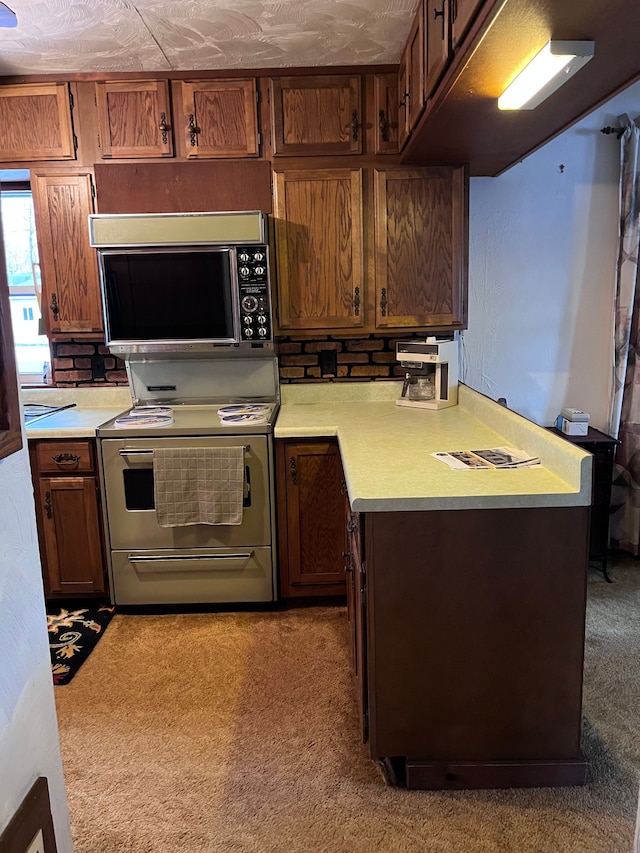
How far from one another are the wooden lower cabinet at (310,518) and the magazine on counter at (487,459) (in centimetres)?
75

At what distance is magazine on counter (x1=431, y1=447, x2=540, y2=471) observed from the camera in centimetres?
184

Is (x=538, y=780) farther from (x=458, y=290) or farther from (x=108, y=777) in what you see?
(x=458, y=290)

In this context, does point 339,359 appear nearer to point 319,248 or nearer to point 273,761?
point 319,248

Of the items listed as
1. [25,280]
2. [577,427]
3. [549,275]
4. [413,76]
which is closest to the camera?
[413,76]

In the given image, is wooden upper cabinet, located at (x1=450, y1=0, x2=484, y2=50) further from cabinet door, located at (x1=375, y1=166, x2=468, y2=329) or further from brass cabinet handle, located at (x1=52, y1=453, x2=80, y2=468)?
brass cabinet handle, located at (x1=52, y1=453, x2=80, y2=468)

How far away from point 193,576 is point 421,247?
1.84 metres

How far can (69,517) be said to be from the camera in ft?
9.11

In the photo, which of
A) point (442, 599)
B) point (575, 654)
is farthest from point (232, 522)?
point (575, 654)

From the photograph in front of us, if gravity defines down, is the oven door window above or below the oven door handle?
above

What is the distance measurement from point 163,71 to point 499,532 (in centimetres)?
254

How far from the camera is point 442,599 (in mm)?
1649

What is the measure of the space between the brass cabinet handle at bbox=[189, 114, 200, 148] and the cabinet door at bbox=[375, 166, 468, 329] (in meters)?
0.85

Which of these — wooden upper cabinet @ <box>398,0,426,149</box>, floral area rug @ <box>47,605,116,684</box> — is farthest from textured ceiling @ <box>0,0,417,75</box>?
floral area rug @ <box>47,605,116,684</box>

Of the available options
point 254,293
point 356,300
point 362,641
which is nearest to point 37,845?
point 362,641
